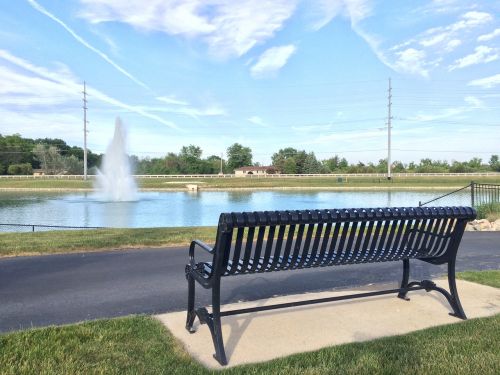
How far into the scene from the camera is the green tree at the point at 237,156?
12762cm

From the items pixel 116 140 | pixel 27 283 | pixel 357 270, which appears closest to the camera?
pixel 27 283

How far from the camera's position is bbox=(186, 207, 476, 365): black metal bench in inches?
141

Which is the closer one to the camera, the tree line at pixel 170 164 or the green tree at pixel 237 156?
A: the tree line at pixel 170 164

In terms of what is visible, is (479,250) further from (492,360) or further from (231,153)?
(231,153)

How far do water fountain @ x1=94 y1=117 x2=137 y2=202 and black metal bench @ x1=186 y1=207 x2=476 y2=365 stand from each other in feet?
101

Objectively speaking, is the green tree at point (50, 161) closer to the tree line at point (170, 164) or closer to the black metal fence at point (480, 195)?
the tree line at point (170, 164)

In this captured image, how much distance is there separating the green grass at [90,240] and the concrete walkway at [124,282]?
18.0 inches

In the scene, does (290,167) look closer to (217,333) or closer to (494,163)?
(494,163)

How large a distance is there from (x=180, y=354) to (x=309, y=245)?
1.45 meters

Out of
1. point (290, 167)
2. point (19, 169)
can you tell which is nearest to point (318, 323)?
point (290, 167)

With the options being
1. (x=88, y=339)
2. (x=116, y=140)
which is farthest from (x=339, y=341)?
(x=116, y=140)

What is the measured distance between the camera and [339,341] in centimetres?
387

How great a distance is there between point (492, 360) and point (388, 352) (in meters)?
0.73

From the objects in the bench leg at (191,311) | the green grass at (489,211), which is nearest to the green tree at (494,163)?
the green grass at (489,211)
